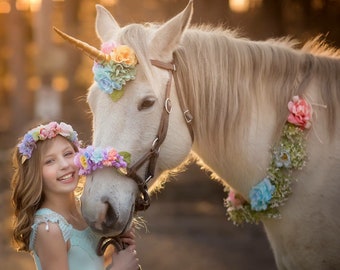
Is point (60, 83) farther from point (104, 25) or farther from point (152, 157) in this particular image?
point (152, 157)

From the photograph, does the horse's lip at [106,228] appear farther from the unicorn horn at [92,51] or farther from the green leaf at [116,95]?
the unicorn horn at [92,51]

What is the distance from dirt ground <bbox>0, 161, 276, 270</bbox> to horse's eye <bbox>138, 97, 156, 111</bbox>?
11.9ft

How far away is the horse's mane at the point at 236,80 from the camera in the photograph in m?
2.95

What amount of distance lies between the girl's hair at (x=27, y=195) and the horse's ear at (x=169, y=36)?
0.68 metres

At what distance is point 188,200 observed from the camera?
28.0 ft

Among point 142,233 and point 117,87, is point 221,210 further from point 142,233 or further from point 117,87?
point 117,87

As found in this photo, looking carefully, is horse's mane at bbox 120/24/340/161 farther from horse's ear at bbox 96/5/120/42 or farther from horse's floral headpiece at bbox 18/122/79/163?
horse's floral headpiece at bbox 18/122/79/163

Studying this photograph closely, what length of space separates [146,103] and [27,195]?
0.69 meters

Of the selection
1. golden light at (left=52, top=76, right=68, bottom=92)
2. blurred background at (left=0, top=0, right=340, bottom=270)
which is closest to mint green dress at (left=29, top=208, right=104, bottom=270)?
blurred background at (left=0, top=0, right=340, bottom=270)

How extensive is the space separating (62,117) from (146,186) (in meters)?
7.78

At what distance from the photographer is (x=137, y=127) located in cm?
270

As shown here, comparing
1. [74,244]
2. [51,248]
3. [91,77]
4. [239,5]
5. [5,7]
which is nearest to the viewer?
[51,248]

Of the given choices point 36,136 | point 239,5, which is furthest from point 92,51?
point 239,5

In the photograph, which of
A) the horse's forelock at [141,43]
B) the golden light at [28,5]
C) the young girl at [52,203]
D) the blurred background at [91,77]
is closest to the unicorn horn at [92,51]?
the horse's forelock at [141,43]
